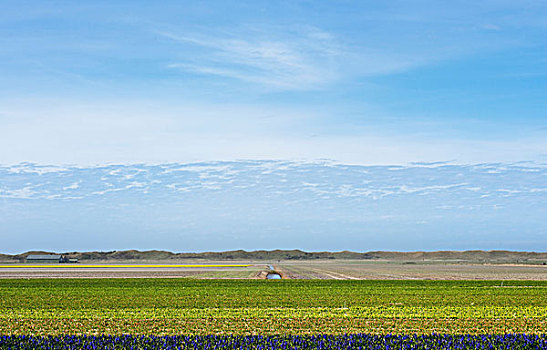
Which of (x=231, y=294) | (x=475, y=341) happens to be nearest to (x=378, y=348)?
(x=475, y=341)

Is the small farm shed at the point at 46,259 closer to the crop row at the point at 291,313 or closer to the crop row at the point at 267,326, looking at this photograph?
the crop row at the point at 291,313

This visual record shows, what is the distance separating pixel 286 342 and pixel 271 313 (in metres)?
8.73

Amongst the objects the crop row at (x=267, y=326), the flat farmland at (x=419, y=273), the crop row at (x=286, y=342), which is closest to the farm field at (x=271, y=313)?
the crop row at (x=267, y=326)

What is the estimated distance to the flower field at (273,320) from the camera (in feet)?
57.8

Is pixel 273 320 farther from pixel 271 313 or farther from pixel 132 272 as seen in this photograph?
pixel 132 272

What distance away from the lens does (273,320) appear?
77.7 ft

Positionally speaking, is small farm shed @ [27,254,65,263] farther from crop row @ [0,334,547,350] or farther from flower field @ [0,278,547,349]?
crop row @ [0,334,547,350]

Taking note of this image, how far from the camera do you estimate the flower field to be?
57.8 ft

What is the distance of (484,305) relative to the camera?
101ft

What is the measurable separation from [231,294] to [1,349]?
73.0 feet

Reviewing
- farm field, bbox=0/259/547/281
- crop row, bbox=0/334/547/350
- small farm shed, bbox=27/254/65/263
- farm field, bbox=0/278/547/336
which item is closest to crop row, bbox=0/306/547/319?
farm field, bbox=0/278/547/336

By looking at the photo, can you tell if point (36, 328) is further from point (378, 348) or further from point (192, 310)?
point (378, 348)

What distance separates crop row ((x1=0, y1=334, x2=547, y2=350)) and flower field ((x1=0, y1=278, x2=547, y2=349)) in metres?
→ 0.03

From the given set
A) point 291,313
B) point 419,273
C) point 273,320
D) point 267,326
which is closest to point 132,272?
point 419,273
